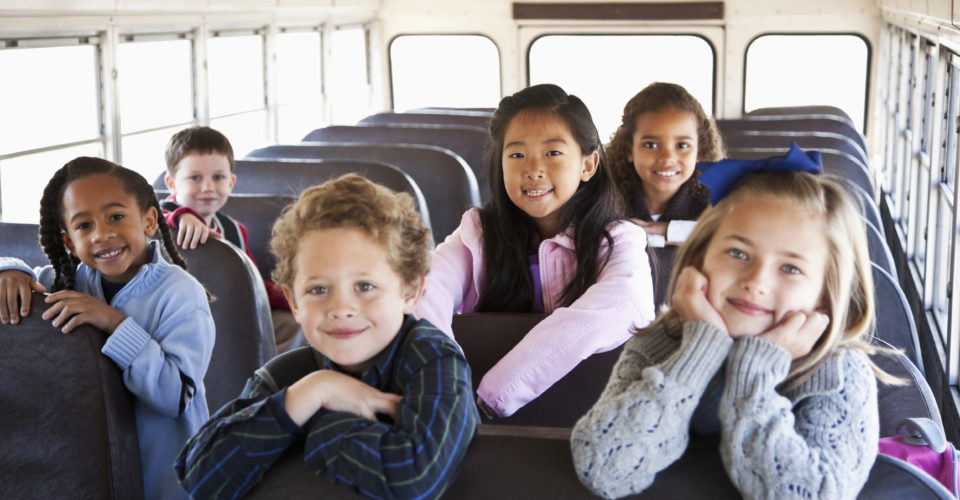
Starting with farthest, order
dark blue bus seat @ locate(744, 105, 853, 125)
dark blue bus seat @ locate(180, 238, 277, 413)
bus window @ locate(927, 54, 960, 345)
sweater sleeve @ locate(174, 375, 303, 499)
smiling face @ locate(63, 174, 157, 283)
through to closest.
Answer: dark blue bus seat @ locate(744, 105, 853, 125), bus window @ locate(927, 54, 960, 345), dark blue bus seat @ locate(180, 238, 277, 413), smiling face @ locate(63, 174, 157, 283), sweater sleeve @ locate(174, 375, 303, 499)

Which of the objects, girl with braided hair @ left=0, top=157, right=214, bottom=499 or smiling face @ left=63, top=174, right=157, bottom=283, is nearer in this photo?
girl with braided hair @ left=0, top=157, right=214, bottom=499

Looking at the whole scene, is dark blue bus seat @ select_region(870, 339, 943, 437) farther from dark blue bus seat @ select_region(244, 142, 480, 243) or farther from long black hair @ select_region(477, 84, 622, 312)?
dark blue bus seat @ select_region(244, 142, 480, 243)

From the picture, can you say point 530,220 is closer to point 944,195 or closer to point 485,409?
point 485,409

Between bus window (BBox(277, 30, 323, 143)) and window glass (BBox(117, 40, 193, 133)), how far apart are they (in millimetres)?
1267

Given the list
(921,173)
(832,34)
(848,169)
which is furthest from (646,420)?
(832,34)

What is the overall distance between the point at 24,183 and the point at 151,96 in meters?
1.21

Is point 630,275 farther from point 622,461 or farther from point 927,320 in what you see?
point 927,320

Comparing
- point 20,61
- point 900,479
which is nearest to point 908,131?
point 20,61

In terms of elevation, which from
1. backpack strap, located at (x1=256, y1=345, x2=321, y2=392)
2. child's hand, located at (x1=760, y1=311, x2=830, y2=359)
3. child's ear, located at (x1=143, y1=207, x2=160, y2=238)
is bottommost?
backpack strap, located at (x1=256, y1=345, x2=321, y2=392)

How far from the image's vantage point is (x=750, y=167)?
1.44 metres

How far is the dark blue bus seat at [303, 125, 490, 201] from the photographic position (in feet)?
17.4

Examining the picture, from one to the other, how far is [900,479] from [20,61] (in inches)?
126

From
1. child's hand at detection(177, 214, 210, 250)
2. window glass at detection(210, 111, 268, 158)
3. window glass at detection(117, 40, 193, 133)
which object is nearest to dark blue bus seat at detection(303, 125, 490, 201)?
window glass at detection(210, 111, 268, 158)

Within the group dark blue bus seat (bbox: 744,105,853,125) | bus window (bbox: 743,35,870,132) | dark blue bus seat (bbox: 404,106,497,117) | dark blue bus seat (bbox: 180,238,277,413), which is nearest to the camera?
dark blue bus seat (bbox: 180,238,277,413)
